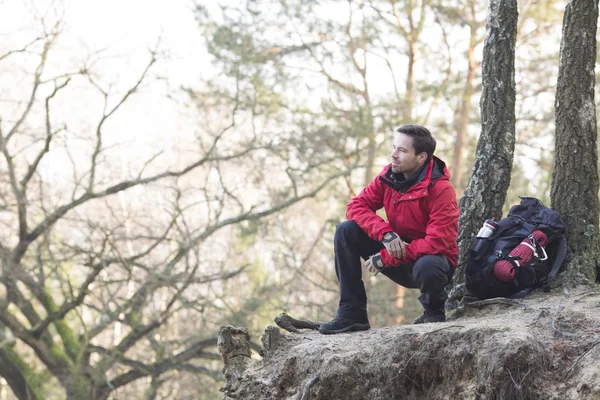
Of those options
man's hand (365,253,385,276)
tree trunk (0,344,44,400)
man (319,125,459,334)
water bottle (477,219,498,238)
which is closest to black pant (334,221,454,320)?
man (319,125,459,334)

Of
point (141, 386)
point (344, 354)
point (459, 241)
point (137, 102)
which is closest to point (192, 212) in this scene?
point (137, 102)

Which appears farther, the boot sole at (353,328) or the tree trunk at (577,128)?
the tree trunk at (577,128)

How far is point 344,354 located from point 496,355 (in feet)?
2.98

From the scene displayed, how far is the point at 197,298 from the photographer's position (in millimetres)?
12094

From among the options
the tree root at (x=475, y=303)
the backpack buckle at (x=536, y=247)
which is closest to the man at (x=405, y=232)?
the tree root at (x=475, y=303)

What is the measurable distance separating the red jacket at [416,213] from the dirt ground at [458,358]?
0.47 meters

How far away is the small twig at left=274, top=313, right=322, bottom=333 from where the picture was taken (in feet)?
15.8

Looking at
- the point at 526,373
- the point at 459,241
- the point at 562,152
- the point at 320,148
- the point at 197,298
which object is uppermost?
the point at 320,148

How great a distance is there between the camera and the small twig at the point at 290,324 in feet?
15.8

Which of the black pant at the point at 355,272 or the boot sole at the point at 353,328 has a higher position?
the black pant at the point at 355,272

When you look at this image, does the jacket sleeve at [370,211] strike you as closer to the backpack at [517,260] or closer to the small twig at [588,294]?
the backpack at [517,260]

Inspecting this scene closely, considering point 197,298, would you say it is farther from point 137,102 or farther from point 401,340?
point 401,340

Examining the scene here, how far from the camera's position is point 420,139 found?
14.9 ft

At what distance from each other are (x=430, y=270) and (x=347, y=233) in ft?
1.97
